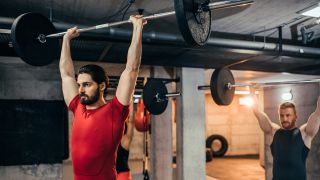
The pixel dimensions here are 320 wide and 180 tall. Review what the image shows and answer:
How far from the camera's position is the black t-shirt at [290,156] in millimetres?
3434

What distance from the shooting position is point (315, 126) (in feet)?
Result: 11.4

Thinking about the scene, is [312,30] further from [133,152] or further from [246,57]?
[133,152]

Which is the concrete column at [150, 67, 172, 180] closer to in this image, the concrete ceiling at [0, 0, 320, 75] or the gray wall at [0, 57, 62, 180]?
the concrete ceiling at [0, 0, 320, 75]

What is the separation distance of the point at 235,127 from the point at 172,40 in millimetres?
9427

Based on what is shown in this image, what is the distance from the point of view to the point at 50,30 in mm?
2385

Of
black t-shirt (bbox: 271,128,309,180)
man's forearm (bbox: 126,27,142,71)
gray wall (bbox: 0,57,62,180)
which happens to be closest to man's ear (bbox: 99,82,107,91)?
man's forearm (bbox: 126,27,142,71)

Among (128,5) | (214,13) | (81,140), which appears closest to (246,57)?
(214,13)

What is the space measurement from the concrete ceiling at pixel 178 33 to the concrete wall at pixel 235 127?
23.7 ft

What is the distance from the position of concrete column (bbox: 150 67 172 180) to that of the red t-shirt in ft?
13.4

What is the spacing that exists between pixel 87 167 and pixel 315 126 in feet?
8.68

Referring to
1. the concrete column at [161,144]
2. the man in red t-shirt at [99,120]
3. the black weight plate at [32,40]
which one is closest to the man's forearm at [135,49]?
the man in red t-shirt at [99,120]

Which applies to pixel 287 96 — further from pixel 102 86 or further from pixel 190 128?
pixel 102 86

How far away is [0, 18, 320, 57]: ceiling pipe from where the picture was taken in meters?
3.20

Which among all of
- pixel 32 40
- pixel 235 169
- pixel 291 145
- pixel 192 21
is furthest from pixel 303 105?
pixel 32 40
